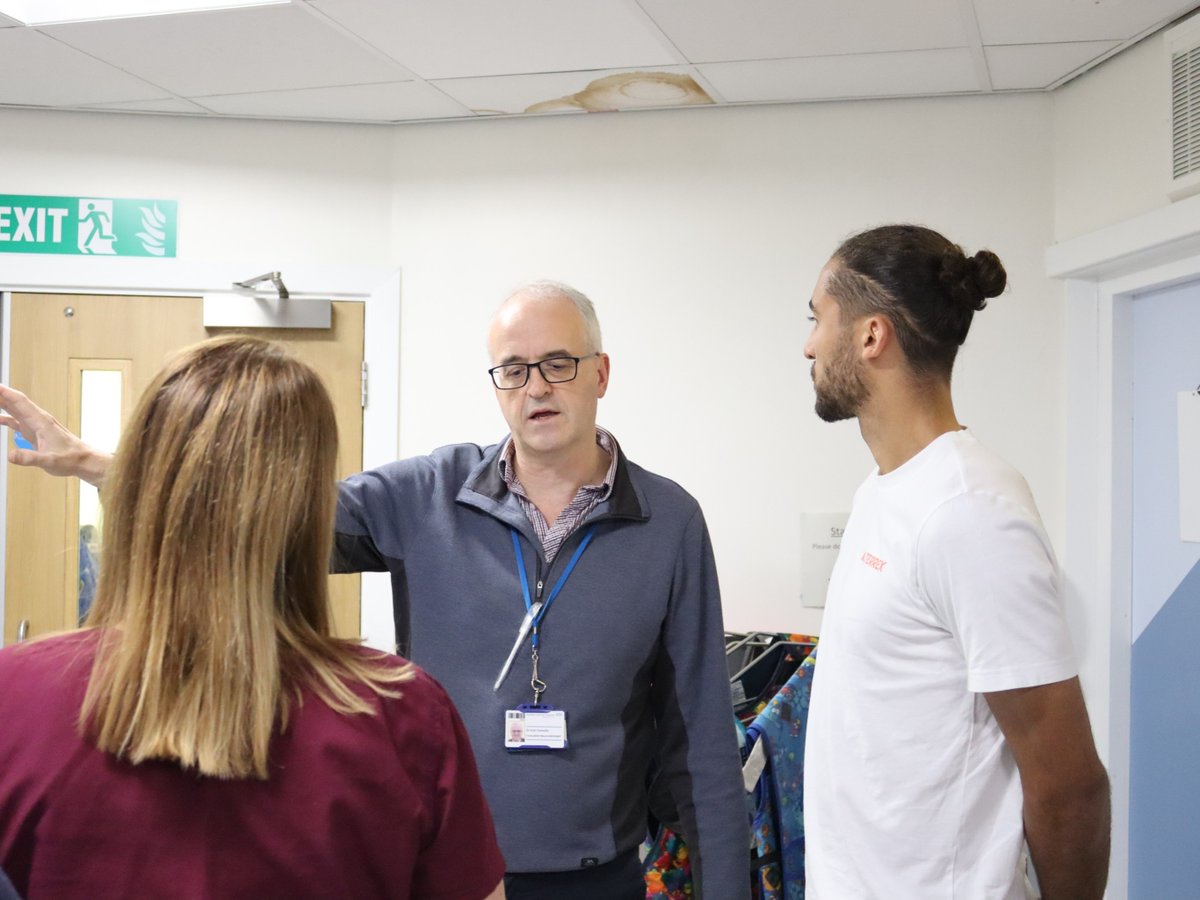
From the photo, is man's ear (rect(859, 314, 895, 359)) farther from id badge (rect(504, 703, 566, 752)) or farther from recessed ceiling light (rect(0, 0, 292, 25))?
recessed ceiling light (rect(0, 0, 292, 25))

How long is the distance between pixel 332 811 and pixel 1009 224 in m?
2.74

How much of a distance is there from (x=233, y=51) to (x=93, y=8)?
336 millimetres

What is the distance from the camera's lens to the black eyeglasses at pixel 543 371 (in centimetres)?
179

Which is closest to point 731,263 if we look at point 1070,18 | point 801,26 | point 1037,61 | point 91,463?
point 801,26

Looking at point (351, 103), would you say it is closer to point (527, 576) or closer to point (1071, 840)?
point (527, 576)

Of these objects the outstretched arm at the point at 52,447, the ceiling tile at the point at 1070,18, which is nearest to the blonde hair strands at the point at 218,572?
the outstretched arm at the point at 52,447

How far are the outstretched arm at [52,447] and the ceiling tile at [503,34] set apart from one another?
4.61ft

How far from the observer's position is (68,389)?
3281 millimetres

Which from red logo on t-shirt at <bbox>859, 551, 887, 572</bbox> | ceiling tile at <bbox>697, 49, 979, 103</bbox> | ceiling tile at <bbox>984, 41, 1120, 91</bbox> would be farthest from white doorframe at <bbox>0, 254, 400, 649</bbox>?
red logo on t-shirt at <bbox>859, 551, 887, 572</bbox>

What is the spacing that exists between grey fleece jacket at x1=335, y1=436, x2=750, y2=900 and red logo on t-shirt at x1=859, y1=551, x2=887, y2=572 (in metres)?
0.36

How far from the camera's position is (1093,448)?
2.94 m

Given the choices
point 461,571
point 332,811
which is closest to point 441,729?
point 332,811

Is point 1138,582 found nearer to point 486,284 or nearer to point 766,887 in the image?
point 766,887

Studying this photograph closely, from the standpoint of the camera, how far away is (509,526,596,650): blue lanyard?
5.49ft
